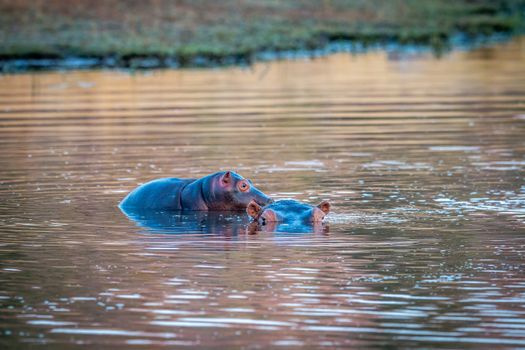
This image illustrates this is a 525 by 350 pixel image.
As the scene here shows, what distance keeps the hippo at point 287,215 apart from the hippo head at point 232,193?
25.6 inches

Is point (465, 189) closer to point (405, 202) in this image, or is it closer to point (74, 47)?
point (405, 202)

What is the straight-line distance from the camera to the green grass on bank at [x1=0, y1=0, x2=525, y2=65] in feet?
139

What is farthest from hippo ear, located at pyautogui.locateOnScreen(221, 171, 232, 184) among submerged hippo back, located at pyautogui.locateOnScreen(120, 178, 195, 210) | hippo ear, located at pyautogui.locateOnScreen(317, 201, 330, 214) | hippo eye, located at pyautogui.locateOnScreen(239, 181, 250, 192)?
hippo ear, located at pyautogui.locateOnScreen(317, 201, 330, 214)

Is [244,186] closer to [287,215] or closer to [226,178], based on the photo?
A: [226,178]

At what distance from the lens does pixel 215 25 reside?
161ft

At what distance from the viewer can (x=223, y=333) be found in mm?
8773

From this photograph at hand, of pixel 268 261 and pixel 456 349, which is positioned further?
pixel 268 261

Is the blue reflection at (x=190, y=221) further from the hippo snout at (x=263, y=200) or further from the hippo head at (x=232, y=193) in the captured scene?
the hippo snout at (x=263, y=200)

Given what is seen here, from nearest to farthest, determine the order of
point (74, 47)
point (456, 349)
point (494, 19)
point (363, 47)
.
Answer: point (456, 349), point (74, 47), point (363, 47), point (494, 19)

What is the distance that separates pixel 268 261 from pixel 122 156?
836 centimetres

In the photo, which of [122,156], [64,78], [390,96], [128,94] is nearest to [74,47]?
[64,78]

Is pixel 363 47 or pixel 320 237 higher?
pixel 363 47

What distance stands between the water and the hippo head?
1.11 ft

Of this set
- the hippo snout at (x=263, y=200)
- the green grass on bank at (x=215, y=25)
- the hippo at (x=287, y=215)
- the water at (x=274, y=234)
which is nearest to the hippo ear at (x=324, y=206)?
the hippo at (x=287, y=215)
